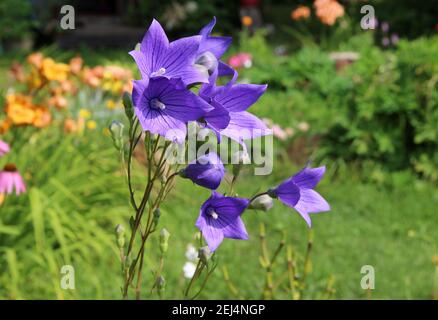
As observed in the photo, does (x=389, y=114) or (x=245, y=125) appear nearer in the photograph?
(x=245, y=125)

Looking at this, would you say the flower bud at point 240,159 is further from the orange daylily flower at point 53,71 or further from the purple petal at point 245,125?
the orange daylily flower at point 53,71

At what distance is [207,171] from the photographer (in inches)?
55.0

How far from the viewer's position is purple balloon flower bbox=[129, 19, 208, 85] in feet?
4.46

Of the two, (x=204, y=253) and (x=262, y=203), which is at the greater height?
(x=262, y=203)

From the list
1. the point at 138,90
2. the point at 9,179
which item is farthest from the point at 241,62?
the point at 138,90

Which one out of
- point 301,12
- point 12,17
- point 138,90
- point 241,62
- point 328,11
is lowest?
point 138,90

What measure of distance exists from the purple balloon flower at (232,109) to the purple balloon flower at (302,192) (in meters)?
0.15

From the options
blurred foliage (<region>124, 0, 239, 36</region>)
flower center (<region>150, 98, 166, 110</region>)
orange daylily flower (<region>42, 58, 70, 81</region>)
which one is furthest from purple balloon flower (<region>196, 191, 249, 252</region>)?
blurred foliage (<region>124, 0, 239, 36</region>)

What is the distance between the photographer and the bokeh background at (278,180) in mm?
3422

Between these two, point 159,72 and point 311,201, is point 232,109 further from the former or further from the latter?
point 311,201

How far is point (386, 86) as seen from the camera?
533 cm

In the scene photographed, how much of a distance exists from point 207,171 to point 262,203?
9.0 inches

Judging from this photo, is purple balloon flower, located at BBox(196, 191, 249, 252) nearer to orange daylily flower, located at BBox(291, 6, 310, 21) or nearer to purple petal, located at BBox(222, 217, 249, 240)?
purple petal, located at BBox(222, 217, 249, 240)

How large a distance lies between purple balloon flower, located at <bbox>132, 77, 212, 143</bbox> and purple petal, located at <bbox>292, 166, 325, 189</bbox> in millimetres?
323
